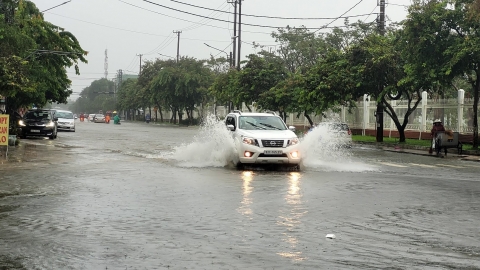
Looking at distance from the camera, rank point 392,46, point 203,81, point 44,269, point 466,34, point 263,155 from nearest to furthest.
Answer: point 44,269 → point 263,155 → point 466,34 → point 392,46 → point 203,81

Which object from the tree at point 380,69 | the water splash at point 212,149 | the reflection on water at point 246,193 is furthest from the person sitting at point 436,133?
the reflection on water at point 246,193

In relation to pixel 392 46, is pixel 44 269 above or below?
below

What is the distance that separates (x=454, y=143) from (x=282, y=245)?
23.0m

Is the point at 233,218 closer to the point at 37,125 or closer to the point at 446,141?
the point at 446,141

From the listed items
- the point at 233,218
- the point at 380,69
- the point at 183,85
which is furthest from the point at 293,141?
the point at 183,85

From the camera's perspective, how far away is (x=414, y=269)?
6.72m

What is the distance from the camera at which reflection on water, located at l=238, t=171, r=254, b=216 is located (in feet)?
34.8

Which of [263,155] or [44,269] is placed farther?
[263,155]

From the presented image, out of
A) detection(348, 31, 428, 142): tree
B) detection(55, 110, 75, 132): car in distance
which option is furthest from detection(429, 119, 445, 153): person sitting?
detection(55, 110, 75, 132): car in distance

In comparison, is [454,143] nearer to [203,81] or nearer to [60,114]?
[60,114]

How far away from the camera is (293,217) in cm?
1007

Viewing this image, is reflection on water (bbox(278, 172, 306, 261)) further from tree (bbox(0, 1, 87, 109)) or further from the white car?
tree (bbox(0, 1, 87, 109))

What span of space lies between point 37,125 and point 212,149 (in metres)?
19.8

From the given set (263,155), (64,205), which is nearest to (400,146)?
(263,155)
